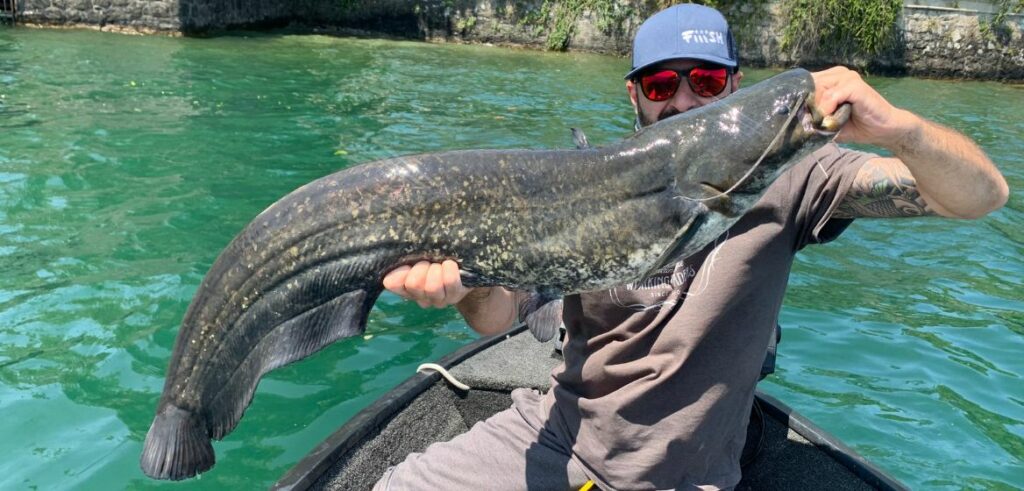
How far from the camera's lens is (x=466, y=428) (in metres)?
4.57

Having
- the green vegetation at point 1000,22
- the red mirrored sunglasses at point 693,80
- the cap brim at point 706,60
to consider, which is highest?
the green vegetation at point 1000,22

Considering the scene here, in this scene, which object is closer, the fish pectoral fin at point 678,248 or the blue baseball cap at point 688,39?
the fish pectoral fin at point 678,248

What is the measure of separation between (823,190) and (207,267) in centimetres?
601

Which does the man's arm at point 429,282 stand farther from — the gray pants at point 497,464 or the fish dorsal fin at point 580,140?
the gray pants at point 497,464

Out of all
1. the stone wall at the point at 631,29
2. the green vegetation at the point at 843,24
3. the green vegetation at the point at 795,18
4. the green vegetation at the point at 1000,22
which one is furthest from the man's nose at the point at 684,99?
the green vegetation at the point at 1000,22

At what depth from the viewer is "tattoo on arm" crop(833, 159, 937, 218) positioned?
9.21 feet

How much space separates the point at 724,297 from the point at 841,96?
0.87 meters

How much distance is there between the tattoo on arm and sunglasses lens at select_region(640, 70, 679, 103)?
32.6 inches

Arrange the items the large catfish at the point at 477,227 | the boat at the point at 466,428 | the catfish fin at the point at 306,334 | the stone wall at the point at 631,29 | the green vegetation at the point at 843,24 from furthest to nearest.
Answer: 1. the stone wall at the point at 631,29
2. the green vegetation at the point at 843,24
3. the boat at the point at 466,428
4. the catfish fin at the point at 306,334
5. the large catfish at the point at 477,227

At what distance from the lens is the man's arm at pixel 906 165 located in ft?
7.78

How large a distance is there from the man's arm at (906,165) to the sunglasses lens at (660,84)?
32.7 inches

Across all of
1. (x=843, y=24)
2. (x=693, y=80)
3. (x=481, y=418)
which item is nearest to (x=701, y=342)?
(x=693, y=80)

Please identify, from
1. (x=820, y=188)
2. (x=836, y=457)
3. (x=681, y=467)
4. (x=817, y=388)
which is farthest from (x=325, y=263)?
(x=817, y=388)

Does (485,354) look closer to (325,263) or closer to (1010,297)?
(325,263)
